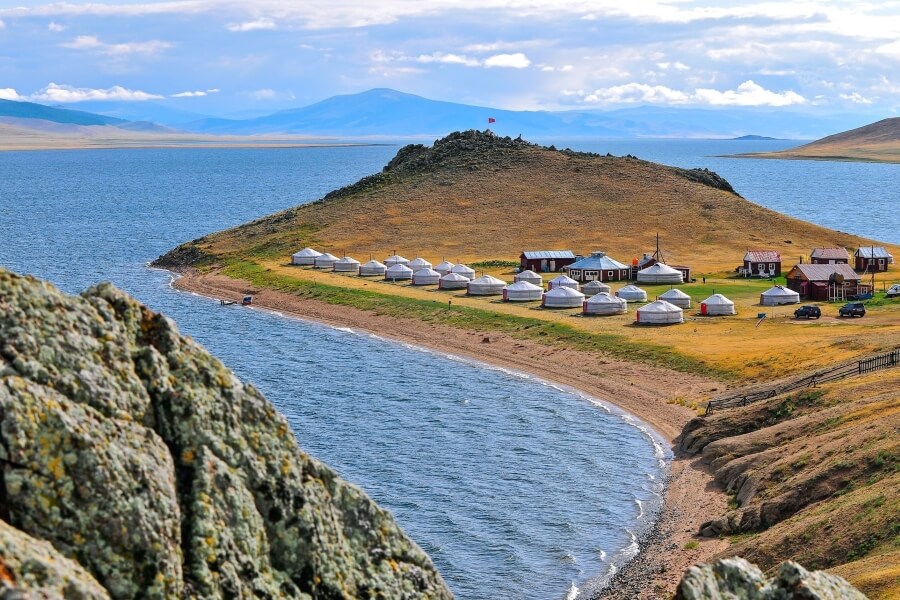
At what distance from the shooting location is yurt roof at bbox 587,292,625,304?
93312mm

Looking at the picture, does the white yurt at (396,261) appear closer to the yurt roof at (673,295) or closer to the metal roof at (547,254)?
the metal roof at (547,254)

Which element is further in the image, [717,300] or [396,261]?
[396,261]

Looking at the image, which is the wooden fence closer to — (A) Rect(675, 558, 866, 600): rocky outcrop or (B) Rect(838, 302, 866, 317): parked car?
(B) Rect(838, 302, 866, 317): parked car

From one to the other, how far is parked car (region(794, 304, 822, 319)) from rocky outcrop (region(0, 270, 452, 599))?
77950 mm

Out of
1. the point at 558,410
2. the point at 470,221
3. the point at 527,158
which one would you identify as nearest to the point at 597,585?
the point at 558,410

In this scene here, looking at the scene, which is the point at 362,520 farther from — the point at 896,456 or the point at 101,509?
the point at 896,456

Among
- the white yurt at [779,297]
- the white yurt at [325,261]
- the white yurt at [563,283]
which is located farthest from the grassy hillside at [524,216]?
the white yurt at [779,297]

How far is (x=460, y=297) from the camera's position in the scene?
105 meters

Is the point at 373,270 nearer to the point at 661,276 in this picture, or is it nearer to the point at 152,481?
the point at 661,276

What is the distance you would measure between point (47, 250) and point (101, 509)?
6140 inches

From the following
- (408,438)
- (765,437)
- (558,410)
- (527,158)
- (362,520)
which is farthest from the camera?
(527,158)

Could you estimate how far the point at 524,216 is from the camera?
508 ft

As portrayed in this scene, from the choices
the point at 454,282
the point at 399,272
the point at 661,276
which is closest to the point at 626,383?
the point at 661,276

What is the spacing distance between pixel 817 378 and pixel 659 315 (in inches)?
1051
